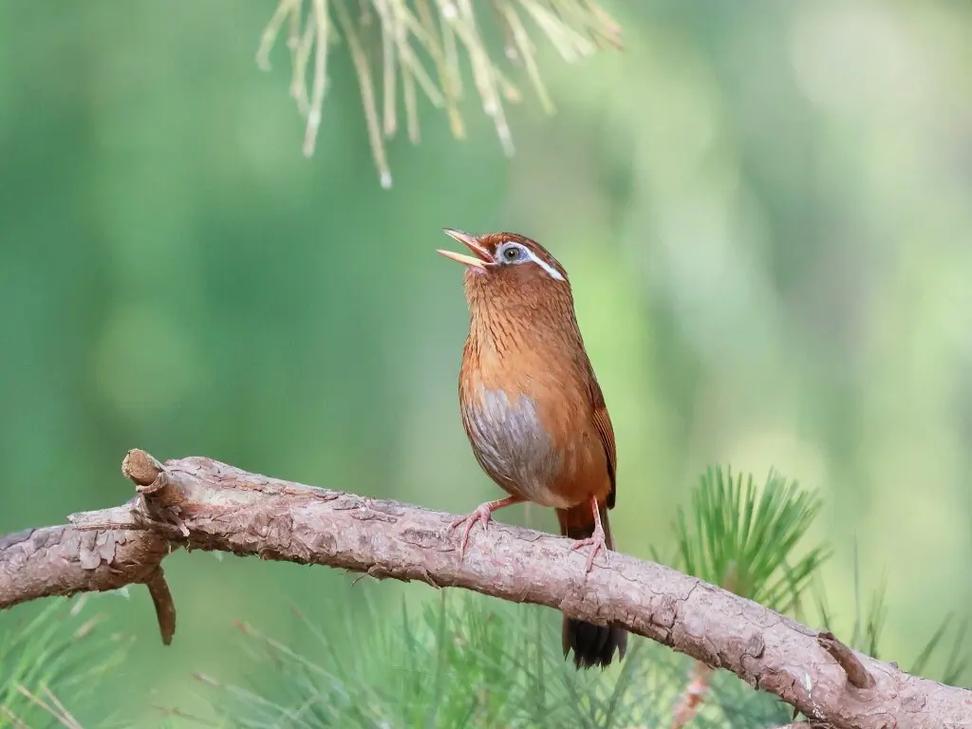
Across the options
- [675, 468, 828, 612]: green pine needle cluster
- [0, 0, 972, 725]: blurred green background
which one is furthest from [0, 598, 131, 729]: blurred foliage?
[0, 0, 972, 725]: blurred green background

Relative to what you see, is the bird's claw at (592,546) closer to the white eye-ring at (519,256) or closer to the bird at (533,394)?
the bird at (533,394)

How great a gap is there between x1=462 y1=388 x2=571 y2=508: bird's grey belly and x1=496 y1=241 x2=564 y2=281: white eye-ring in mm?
313

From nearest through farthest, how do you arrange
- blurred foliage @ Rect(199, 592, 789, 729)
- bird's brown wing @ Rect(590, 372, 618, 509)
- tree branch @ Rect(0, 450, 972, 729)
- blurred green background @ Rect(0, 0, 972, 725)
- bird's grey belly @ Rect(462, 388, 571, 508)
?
tree branch @ Rect(0, 450, 972, 729) → blurred foliage @ Rect(199, 592, 789, 729) → bird's grey belly @ Rect(462, 388, 571, 508) → bird's brown wing @ Rect(590, 372, 618, 509) → blurred green background @ Rect(0, 0, 972, 725)

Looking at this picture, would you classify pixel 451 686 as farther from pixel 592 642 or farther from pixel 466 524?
pixel 592 642

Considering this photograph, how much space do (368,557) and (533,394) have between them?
0.61 meters

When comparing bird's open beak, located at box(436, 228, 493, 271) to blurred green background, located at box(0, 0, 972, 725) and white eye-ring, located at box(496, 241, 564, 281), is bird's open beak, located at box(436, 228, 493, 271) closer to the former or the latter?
white eye-ring, located at box(496, 241, 564, 281)

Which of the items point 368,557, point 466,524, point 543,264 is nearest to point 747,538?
point 466,524

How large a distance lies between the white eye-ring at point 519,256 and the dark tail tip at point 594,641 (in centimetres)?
71

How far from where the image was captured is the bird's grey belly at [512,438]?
2.40m

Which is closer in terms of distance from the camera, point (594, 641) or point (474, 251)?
point (594, 641)

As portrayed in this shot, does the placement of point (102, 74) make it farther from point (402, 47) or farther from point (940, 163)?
point (940, 163)

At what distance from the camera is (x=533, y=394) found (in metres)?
2.42

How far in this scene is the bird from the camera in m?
2.41

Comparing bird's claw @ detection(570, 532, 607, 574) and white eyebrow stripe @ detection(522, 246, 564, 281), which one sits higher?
white eyebrow stripe @ detection(522, 246, 564, 281)
